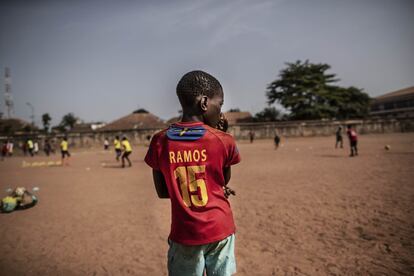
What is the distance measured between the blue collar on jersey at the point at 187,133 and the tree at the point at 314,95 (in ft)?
137

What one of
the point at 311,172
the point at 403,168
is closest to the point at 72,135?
the point at 311,172

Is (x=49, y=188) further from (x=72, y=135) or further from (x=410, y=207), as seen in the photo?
(x=72, y=135)

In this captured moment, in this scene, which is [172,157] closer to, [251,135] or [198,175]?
[198,175]

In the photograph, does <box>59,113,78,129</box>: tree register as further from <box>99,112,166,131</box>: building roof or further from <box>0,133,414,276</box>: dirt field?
<box>0,133,414,276</box>: dirt field

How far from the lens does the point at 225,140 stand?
1595mm

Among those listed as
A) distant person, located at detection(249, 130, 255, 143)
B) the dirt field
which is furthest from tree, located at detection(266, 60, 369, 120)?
the dirt field

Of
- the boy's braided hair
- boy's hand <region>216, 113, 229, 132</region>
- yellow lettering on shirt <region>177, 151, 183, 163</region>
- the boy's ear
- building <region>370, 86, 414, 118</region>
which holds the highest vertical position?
building <region>370, 86, 414, 118</region>

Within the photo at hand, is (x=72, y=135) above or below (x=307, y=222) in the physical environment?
above

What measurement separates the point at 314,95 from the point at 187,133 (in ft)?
146

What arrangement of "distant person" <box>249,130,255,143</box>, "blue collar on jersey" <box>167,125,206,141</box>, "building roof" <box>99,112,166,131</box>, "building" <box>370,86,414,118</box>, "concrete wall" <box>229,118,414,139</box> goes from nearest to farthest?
"blue collar on jersey" <box>167,125,206,141</box>, "distant person" <box>249,130,255,143</box>, "concrete wall" <box>229,118,414,139</box>, "building roof" <box>99,112,166,131</box>, "building" <box>370,86,414,118</box>

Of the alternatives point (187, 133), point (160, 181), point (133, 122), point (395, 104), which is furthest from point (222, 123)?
point (395, 104)

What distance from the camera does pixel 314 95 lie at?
42.4 m

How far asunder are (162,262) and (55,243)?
7.09ft

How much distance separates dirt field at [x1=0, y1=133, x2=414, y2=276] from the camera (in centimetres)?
380
